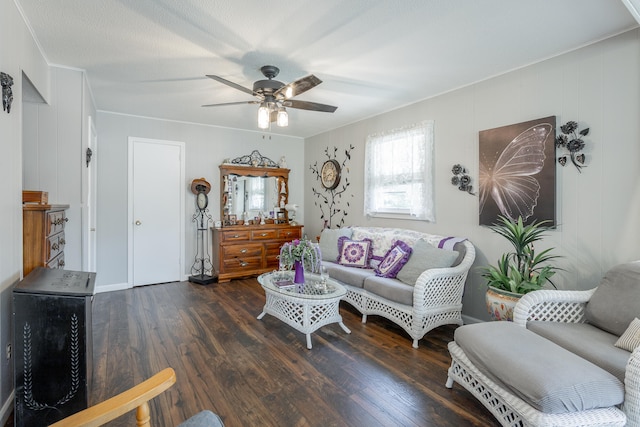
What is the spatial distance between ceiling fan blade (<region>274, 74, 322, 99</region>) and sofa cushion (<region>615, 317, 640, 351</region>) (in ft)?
8.07

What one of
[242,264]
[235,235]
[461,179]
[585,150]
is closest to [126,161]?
[235,235]

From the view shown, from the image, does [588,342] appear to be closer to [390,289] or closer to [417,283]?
Result: [417,283]

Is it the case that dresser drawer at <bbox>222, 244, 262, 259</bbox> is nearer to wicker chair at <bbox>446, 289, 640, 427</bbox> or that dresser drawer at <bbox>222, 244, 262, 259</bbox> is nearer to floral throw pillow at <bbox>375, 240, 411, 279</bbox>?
floral throw pillow at <bbox>375, 240, 411, 279</bbox>

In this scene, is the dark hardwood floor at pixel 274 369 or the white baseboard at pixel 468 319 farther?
the white baseboard at pixel 468 319

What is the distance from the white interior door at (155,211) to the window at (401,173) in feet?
9.42

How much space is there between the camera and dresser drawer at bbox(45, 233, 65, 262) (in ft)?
7.23

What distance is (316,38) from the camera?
232 cm

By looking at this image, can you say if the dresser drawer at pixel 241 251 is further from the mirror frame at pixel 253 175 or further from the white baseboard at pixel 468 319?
the white baseboard at pixel 468 319

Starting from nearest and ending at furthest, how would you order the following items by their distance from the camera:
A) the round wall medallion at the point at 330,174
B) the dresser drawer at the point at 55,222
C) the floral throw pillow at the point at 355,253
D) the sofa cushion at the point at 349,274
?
the dresser drawer at the point at 55,222
the sofa cushion at the point at 349,274
the floral throw pillow at the point at 355,253
the round wall medallion at the point at 330,174

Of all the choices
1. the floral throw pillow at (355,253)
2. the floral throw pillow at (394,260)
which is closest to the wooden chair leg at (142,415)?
the floral throw pillow at (394,260)

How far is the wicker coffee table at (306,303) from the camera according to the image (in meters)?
2.74

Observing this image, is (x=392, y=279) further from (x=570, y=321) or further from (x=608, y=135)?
(x=608, y=135)

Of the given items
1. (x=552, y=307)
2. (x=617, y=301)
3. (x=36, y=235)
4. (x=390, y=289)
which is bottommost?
(x=390, y=289)

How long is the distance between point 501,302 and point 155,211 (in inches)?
177
